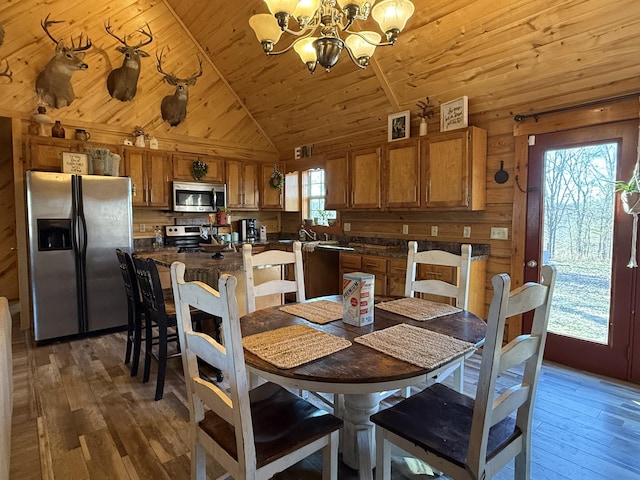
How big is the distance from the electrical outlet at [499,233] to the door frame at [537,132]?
0.27ft

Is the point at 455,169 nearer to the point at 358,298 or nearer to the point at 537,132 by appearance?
the point at 537,132

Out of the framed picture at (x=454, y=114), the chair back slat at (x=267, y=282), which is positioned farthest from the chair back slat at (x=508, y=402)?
the framed picture at (x=454, y=114)

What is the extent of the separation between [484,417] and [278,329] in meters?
0.89

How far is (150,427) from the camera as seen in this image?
2207 millimetres

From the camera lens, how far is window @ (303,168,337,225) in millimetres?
5867

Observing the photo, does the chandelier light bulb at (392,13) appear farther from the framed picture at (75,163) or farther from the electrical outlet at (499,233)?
the framed picture at (75,163)

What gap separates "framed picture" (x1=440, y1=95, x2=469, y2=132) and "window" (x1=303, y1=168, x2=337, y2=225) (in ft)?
8.04

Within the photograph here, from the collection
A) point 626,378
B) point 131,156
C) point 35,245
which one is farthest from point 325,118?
point 626,378

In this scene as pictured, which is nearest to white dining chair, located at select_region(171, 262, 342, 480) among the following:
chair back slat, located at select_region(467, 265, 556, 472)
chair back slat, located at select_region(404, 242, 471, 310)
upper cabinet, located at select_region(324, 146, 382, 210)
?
chair back slat, located at select_region(467, 265, 556, 472)

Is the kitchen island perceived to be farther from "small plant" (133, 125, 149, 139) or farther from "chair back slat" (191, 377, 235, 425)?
"small plant" (133, 125, 149, 139)

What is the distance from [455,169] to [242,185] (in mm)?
3367

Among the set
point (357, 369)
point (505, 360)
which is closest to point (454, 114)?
point (505, 360)

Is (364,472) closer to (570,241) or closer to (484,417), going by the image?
(484,417)

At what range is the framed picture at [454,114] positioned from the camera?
3508mm
